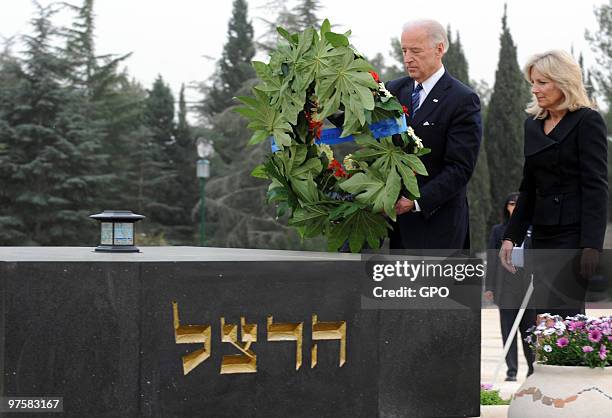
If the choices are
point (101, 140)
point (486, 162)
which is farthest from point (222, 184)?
point (486, 162)

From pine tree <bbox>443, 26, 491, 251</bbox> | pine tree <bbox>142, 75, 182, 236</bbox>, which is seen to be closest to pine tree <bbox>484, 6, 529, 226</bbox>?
pine tree <bbox>443, 26, 491, 251</bbox>

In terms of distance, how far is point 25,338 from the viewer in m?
3.93

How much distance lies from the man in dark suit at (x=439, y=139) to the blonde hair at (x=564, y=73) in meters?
0.40

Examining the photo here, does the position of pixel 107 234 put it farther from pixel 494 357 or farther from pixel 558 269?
pixel 494 357

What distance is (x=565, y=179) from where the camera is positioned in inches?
178

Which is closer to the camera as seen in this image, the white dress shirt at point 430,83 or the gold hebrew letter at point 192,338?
the gold hebrew letter at point 192,338

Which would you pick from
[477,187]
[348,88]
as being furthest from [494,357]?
[477,187]

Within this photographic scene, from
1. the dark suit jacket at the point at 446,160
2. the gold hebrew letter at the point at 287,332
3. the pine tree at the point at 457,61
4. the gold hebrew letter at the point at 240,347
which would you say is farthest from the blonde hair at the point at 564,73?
the pine tree at the point at 457,61

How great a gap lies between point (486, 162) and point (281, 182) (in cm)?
2973

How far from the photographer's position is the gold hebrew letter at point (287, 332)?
414cm

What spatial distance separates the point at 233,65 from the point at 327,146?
4088cm

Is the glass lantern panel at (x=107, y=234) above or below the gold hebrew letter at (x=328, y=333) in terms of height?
above

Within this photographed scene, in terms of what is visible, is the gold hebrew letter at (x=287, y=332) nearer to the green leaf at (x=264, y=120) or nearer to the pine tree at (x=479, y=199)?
the green leaf at (x=264, y=120)

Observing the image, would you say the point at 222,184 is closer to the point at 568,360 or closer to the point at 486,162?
the point at 486,162
